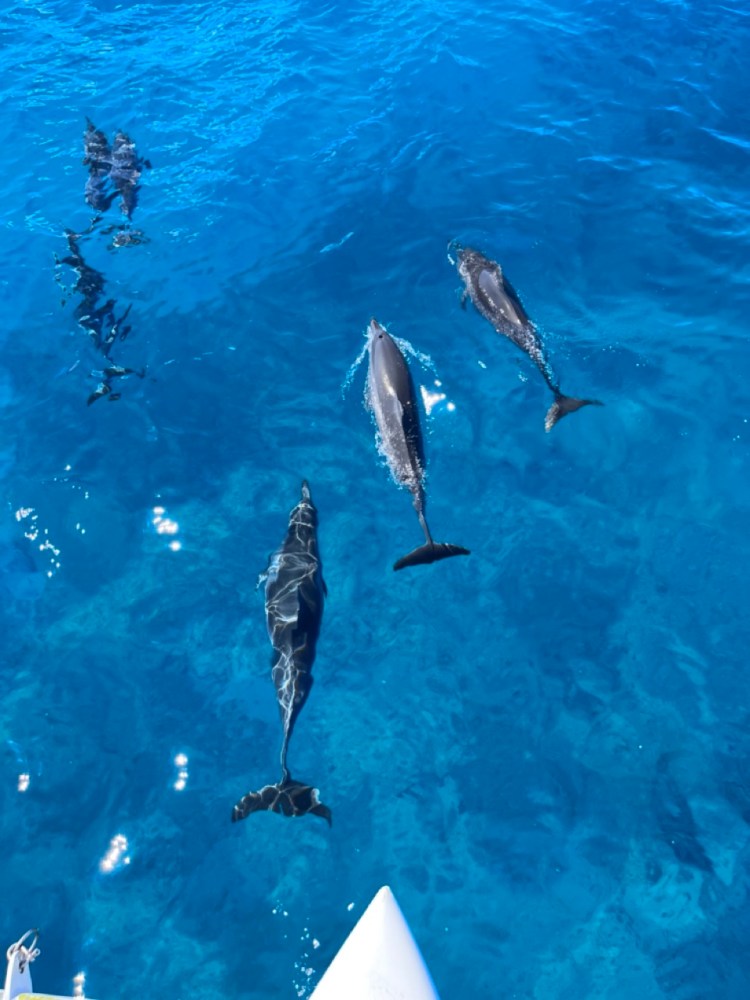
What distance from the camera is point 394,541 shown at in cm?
1373

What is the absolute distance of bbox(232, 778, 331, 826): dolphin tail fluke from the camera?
10.6 meters

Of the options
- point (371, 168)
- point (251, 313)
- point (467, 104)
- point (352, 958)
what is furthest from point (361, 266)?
point (352, 958)

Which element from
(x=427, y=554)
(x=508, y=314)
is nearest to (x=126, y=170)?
(x=508, y=314)

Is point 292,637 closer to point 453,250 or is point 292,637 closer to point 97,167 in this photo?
point 453,250

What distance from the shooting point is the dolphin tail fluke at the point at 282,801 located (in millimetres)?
10633

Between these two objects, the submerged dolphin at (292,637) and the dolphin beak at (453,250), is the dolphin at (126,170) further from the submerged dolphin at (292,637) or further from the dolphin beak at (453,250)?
the submerged dolphin at (292,637)

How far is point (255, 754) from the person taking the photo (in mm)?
11828

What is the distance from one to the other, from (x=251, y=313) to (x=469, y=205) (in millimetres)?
6649

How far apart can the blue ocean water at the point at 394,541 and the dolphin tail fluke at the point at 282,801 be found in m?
0.79

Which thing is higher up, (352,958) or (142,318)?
(142,318)

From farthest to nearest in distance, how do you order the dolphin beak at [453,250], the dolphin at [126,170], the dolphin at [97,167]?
the dolphin at [97,167] < the dolphin at [126,170] < the dolphin beak at [453,250]

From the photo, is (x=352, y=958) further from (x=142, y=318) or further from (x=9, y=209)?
(x=9, y=209)

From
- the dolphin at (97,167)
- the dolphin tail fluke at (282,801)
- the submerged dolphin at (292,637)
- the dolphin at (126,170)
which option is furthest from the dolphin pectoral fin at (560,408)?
the dolphin at (97,167)

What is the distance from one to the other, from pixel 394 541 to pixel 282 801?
16.6ft
